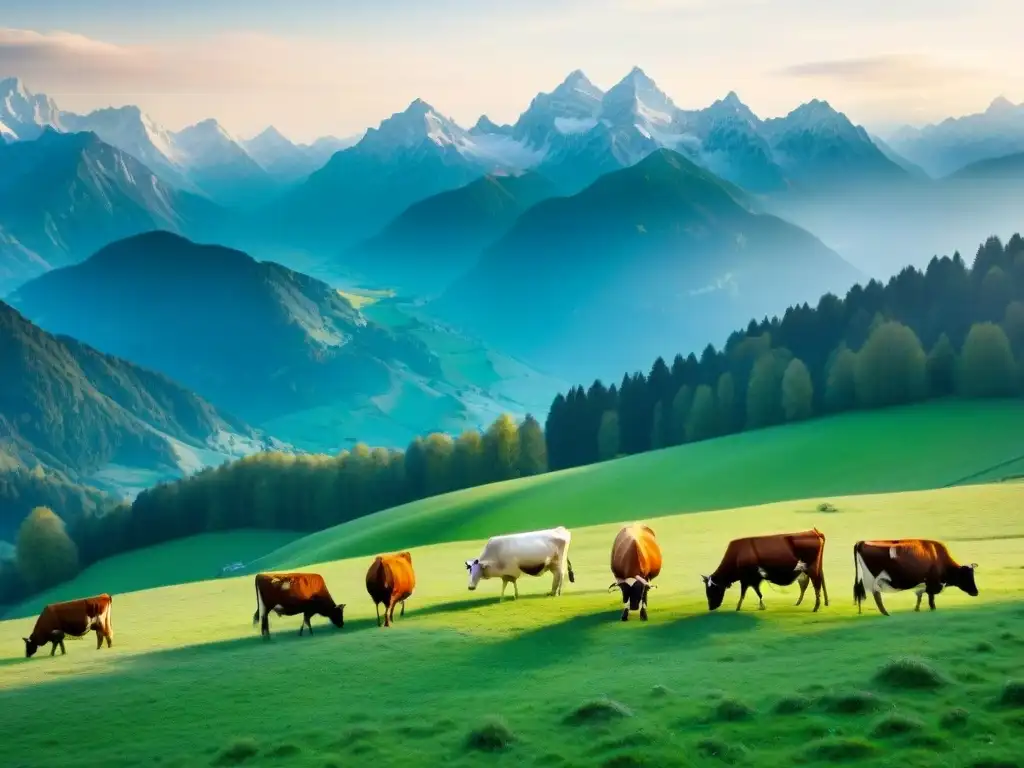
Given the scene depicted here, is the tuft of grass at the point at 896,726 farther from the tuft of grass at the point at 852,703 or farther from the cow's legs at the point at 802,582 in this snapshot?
the cow's legs at the point at 802,582

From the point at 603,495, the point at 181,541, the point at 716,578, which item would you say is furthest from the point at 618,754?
the point at 181,541

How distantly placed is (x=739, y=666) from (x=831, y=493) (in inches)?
2311

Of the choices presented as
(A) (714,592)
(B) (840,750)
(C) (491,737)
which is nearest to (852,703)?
(B) (840,750)

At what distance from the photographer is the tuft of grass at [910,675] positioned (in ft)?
70.9

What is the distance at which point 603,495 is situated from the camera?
295 ft

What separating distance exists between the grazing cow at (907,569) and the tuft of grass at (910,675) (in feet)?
19.1

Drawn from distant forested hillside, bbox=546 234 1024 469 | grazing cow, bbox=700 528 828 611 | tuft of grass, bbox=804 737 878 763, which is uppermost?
distant forested hillside, bbox=546 234 1024 469

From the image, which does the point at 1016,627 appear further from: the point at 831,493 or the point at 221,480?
the point at 221,480

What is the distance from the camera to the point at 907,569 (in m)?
27.8

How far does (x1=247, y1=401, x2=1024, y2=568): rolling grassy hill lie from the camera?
81.8 m

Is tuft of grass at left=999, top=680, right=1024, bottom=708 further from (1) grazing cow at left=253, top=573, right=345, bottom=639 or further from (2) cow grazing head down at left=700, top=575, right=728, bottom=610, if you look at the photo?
(1) grazing cow at left=253, top=573, right=345, bottom=639

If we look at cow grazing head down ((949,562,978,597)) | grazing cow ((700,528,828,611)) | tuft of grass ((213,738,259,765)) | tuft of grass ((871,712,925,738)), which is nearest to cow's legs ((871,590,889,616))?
grazing cow ((700,528,828,611))

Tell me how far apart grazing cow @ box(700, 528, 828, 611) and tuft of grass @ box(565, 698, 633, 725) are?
27.0ft

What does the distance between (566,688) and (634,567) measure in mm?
6878
